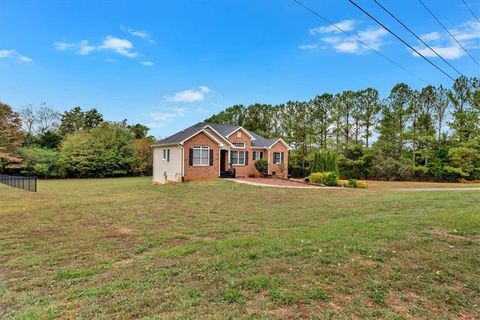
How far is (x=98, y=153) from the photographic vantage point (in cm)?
3791

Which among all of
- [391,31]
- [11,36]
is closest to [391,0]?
[391,31]

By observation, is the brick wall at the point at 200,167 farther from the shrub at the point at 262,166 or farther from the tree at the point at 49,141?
the tree at the point at 49,141

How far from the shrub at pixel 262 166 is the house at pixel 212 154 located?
37cm

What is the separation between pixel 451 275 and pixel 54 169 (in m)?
41.1

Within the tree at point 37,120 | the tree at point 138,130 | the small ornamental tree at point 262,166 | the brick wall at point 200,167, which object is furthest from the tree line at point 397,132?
the tree at point 37,120

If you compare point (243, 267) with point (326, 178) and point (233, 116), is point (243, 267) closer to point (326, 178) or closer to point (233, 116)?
point (326, 178)

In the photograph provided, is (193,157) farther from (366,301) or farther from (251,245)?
(366,301)

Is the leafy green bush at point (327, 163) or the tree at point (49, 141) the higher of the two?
the tree at point (49, 141)

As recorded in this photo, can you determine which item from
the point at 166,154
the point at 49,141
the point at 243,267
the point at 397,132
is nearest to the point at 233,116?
the point at 397,132

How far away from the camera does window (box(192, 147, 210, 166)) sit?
857 inches

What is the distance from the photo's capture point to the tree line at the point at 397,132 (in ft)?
89.3

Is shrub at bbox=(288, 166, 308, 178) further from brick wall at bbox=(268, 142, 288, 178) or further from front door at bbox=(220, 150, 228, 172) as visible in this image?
front door at bbox=(220, 150, 228, 172)

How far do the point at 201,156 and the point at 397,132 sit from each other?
68.0 ft

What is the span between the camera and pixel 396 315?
3.18m
